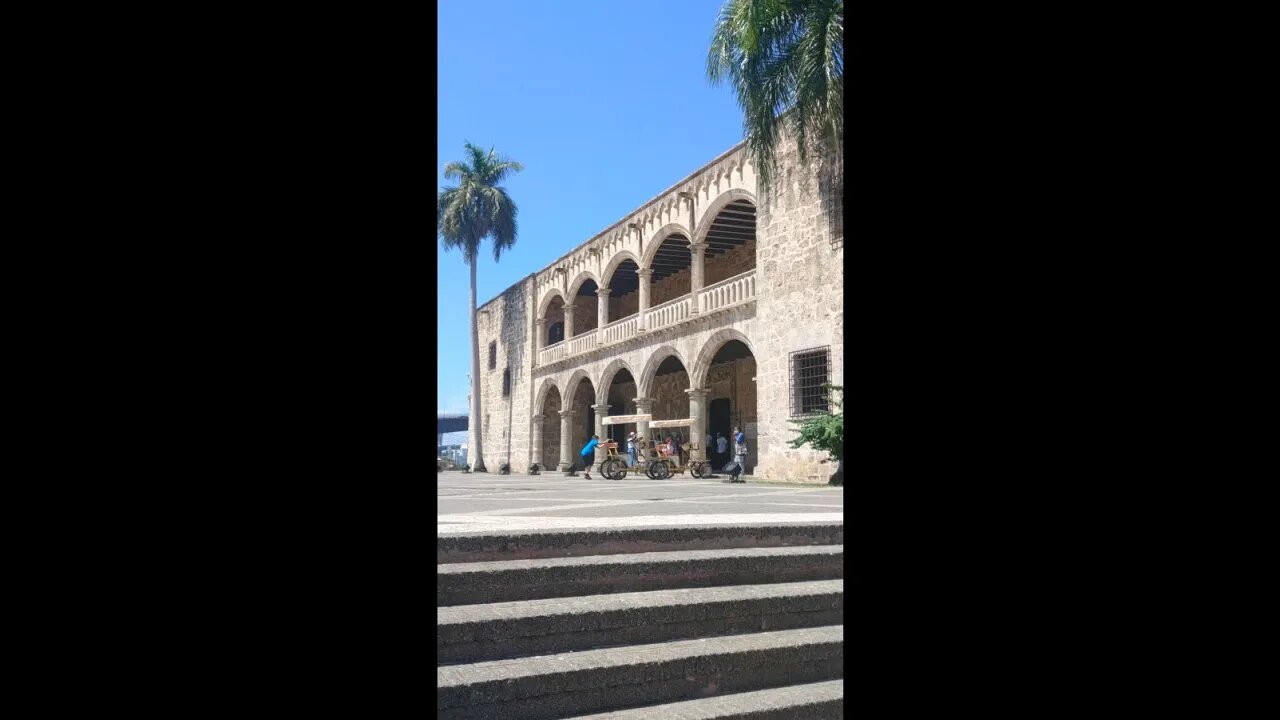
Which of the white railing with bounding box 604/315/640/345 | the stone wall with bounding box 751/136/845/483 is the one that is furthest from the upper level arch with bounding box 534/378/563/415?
the stone wall with bounding box 751/136/845/483

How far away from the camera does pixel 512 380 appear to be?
29125 mm

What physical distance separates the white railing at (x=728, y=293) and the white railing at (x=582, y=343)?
5799mm

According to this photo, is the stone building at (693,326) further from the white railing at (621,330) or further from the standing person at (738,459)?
the standing person at (738,459)

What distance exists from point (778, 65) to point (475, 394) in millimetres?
20843

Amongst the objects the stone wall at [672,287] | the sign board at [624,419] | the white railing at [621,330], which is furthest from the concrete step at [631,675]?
the stone wall at [672,287]

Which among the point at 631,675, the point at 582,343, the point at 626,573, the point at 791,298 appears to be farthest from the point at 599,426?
the point at 631,675

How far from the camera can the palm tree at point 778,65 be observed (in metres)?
12.7
